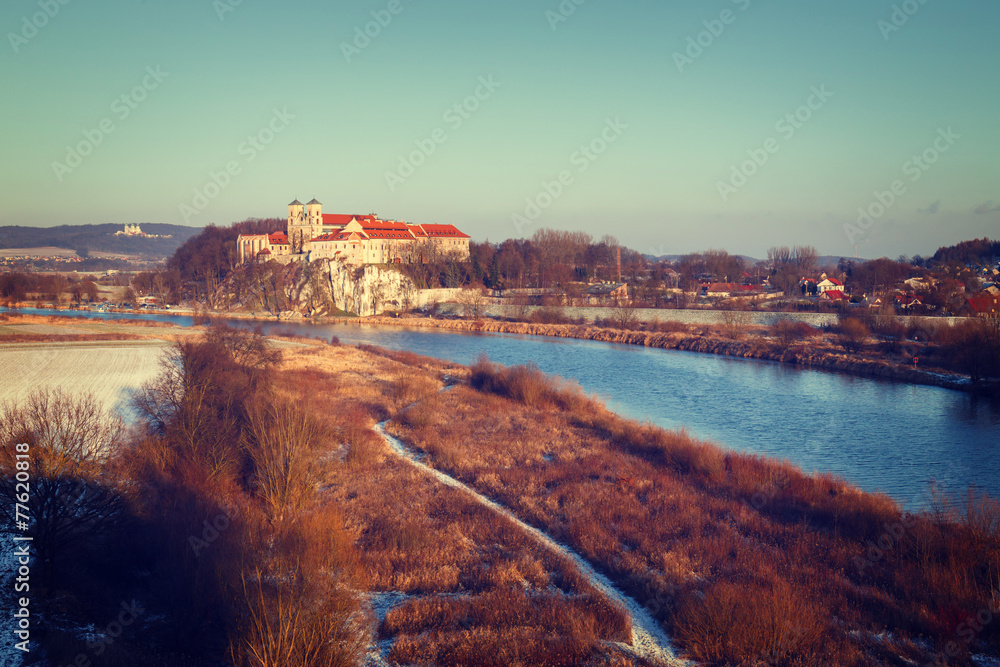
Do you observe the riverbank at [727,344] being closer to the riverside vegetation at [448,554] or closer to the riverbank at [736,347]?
the riverbank at [736,347]

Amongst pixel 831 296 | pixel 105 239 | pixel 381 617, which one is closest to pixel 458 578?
pixel 381 617

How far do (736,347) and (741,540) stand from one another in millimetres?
28314

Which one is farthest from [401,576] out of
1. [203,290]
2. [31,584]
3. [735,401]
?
[203,290]

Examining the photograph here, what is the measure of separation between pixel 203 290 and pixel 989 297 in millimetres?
75695

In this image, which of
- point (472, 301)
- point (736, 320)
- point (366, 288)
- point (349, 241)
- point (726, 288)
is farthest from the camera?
point (349, 241)

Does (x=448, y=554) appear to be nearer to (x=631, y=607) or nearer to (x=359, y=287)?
(x=631, y=607)

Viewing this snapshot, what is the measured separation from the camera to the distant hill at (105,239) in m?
162

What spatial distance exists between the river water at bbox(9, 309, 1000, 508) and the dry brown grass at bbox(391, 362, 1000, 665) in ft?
8.01

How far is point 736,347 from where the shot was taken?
35719 mm

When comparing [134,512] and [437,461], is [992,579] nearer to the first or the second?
[437,461]

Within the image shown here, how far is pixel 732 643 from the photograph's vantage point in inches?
256

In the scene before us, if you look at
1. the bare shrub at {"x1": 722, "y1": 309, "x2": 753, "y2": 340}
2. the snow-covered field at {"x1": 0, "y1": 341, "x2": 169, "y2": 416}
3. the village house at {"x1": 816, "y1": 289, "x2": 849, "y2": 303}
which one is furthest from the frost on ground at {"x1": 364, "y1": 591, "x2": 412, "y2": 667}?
the village house at {"x1": 816, "y1": 289, "x2": 849, "y2": 303}

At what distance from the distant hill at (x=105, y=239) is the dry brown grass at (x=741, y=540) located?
551ft

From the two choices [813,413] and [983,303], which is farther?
[983,303]
